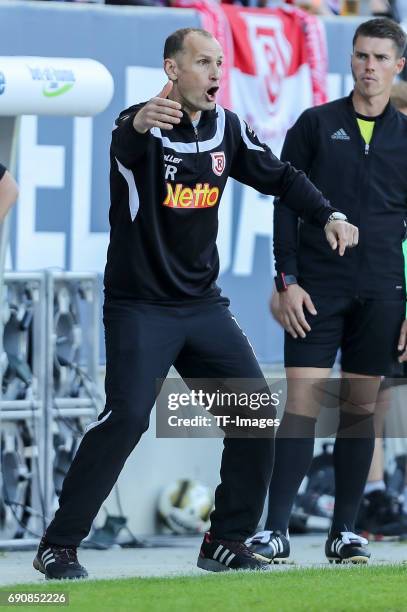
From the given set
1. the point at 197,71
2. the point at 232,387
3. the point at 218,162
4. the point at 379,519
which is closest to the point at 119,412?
the point at 232,387

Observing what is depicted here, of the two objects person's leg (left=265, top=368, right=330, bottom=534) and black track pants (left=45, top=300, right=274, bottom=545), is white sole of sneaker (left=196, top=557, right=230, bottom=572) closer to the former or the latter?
black track pants (left=45, top=300, right=274, bottom=545)

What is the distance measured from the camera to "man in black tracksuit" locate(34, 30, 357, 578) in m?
5.95

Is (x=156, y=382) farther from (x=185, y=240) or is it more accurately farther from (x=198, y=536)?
(x=198, y=536)

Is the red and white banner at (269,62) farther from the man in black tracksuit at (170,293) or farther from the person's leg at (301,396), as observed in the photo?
the man in black tracksuit at (170,293)

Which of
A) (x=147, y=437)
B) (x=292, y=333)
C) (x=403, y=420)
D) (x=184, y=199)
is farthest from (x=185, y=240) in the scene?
(x=403, y=420)

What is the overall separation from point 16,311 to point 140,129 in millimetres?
2446

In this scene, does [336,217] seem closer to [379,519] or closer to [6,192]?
[6,192]

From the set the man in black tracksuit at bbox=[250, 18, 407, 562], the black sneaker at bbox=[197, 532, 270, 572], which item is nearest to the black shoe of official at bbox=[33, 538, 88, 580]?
the black sneaker at bbox=[197, 532, 270, 572]

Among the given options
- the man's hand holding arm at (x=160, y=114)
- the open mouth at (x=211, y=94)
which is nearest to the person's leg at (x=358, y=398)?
the open mouth at (x=211, y=94)

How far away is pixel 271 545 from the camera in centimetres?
680

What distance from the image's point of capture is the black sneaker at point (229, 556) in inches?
249

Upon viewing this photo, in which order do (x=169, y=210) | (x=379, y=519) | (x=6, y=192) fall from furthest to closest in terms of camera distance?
(x=379, y=519)
(x=6, y=192)
(x=169, y=210)

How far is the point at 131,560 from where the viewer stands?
25.1 ft

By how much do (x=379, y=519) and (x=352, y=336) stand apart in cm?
183
